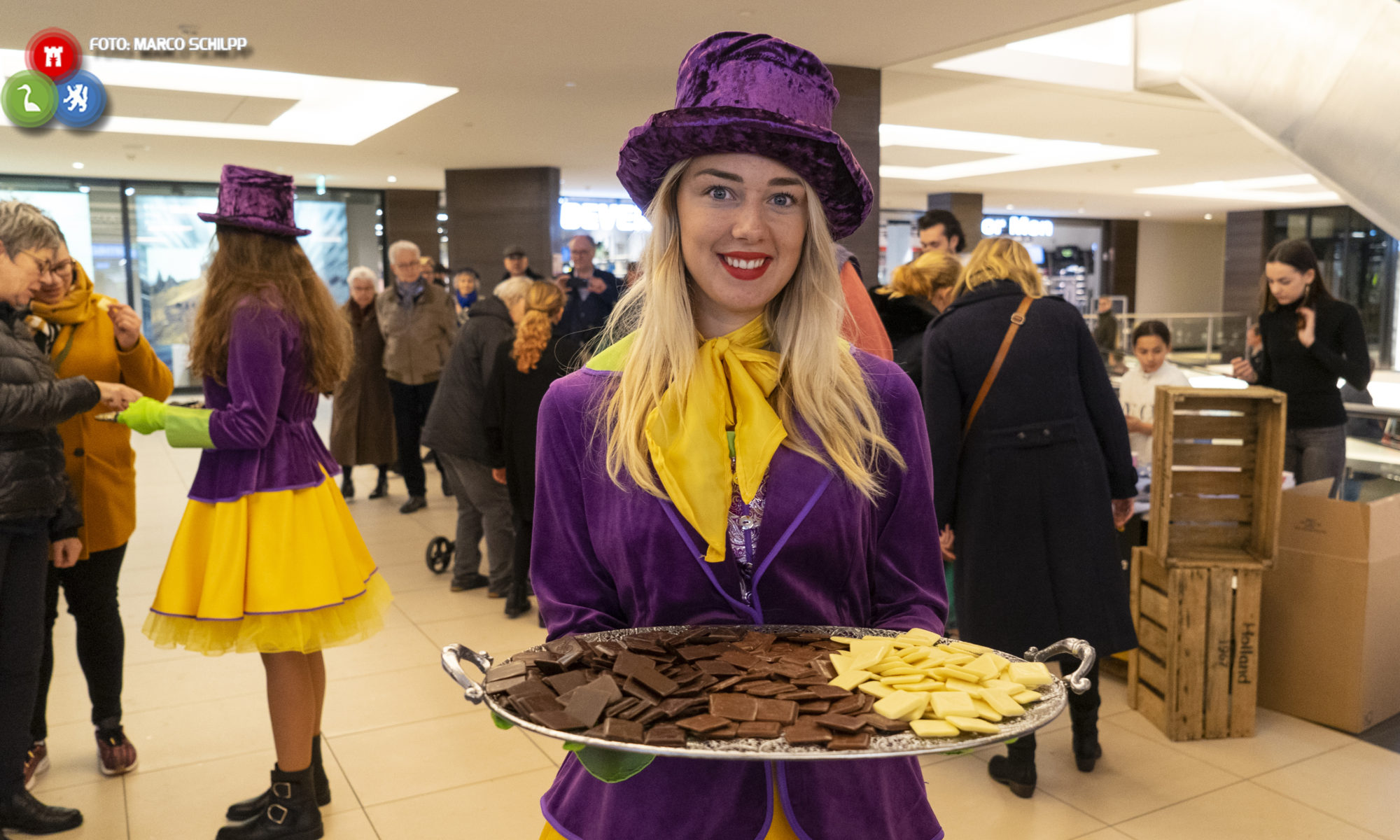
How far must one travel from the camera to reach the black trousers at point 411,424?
298 inches

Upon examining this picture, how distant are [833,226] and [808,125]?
0.23 meters

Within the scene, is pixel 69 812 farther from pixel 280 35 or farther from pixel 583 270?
pixel 583 270

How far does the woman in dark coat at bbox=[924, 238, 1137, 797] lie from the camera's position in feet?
10.5

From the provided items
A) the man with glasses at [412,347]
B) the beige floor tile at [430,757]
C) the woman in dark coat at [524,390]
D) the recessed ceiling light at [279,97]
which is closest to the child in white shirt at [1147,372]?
the woman in dark coat at [524,390]

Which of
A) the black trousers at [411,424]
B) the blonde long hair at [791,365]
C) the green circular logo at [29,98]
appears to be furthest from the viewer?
the green circular logo at [29,98]

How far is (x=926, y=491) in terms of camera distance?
142cm

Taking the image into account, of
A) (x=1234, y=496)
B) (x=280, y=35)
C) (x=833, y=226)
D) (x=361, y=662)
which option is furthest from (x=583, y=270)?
(x=833, y=226)

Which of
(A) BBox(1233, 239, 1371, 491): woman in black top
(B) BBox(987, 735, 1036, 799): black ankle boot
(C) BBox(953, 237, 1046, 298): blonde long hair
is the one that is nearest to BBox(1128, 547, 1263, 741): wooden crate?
(B) BBox(987, 735, 1036, 799): black ankle boot

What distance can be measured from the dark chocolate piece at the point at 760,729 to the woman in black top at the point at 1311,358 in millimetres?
4783

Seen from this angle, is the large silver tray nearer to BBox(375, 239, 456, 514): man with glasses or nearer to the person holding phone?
the person holding phone

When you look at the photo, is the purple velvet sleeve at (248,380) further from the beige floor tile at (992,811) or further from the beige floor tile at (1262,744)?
the beige floor tile at (1262,744)

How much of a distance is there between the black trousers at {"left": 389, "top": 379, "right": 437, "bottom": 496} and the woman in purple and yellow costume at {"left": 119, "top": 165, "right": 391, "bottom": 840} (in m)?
4.83

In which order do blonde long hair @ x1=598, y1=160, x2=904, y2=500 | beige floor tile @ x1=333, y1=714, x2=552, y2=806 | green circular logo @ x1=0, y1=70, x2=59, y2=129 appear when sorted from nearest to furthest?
blonde long hair @ x1=598, y1=160, x2=904, y2=500 < beige floor tile @ x1=333, y1=714, x2=552, y2=806 < green circular logo @ x1=0, y1=70, x2=59, y2=129

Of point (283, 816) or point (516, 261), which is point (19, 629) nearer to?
point (283, 816)
